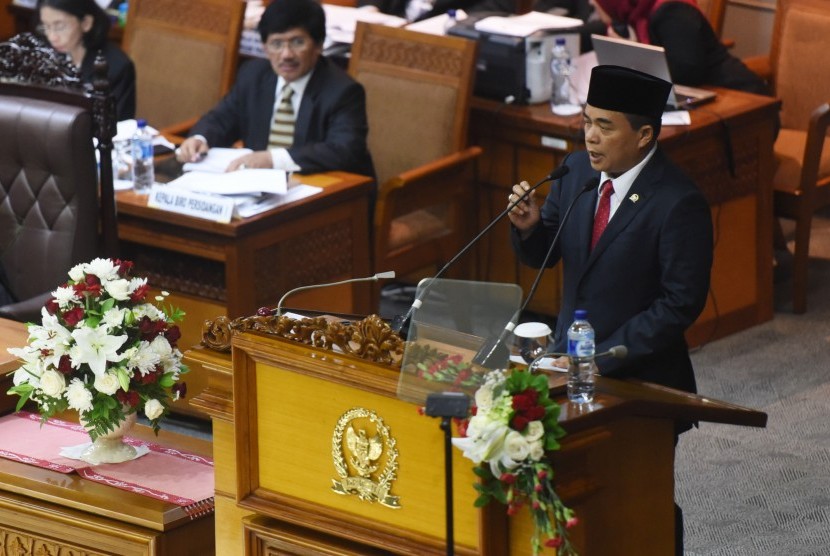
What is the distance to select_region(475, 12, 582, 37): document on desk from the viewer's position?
217 inches

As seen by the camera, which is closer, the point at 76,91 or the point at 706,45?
the point at 76,91

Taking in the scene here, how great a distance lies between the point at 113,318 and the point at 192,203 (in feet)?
5.06

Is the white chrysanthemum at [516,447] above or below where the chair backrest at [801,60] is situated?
above

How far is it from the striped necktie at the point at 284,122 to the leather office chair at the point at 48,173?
909 millimetres

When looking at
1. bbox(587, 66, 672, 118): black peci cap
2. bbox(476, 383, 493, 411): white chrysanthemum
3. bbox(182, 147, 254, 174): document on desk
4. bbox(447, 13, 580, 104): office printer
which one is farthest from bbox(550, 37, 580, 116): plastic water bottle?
bbox(476, 383, 493, 411): white chrysanthemum

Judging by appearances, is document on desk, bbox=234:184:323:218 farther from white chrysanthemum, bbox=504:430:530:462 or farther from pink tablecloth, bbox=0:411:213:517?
white chrysanthemum, bbox=504:430:530:462

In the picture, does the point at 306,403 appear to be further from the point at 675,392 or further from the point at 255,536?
the point at 675,392


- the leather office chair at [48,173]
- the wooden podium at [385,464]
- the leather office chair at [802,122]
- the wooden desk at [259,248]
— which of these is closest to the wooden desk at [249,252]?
the wooden desk at [259,248]

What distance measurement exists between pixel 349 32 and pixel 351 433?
3.92m

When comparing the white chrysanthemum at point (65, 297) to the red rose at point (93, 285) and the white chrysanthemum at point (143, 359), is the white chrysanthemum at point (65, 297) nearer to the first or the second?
the red rose at point (93, 285)

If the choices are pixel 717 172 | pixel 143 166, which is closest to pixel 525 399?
pixel 143 166

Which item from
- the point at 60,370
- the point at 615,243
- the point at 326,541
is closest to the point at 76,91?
the point at 60,370

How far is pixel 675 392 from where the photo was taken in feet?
8.53

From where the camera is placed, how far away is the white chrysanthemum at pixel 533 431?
7.21ft
